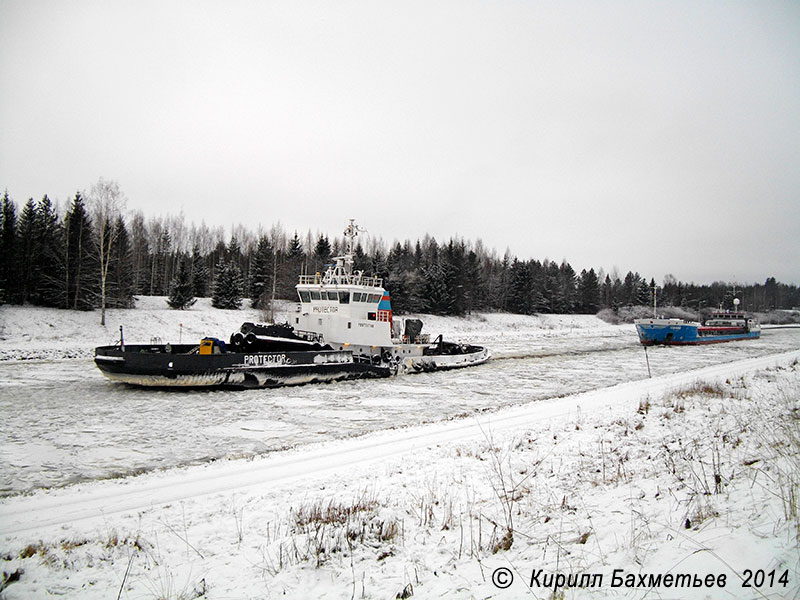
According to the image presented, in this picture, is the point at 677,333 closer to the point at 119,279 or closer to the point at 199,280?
the point at 199,280

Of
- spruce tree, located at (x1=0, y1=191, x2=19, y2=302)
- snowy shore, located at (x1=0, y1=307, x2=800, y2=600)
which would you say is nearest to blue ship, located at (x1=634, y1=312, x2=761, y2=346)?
snowy shore, located at (x1=0, y1=307, x2=800, y2=600)

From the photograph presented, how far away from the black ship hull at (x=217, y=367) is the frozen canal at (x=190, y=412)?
0.49m

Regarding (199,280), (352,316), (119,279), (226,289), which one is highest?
(199,280)

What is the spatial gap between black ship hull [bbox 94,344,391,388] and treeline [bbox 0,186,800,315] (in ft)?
55.9

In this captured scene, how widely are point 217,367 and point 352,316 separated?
285 inches

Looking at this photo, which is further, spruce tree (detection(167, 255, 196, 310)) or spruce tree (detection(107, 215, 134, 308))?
spruce tree (detection(167, 255, 196, 310))

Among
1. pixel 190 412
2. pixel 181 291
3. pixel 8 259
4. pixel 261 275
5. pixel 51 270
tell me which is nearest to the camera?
pixel 190 412

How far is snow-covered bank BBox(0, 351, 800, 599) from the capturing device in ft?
11.3

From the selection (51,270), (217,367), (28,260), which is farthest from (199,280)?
(217,367)

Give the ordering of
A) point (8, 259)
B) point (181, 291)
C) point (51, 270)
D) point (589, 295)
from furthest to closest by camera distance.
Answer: point (589, 295), point (181, 291), point (51, 270), point (8, 259)

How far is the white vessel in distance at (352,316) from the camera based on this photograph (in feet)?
68.9

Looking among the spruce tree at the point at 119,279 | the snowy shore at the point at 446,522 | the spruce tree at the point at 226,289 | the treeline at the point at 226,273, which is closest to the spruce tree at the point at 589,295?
the treeline at the point at 226,273

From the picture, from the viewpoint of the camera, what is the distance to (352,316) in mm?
21172

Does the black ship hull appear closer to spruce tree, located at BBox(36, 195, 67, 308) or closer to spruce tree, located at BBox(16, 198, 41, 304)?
spruce tree, located at BBox(36, 195, 67, 308)
